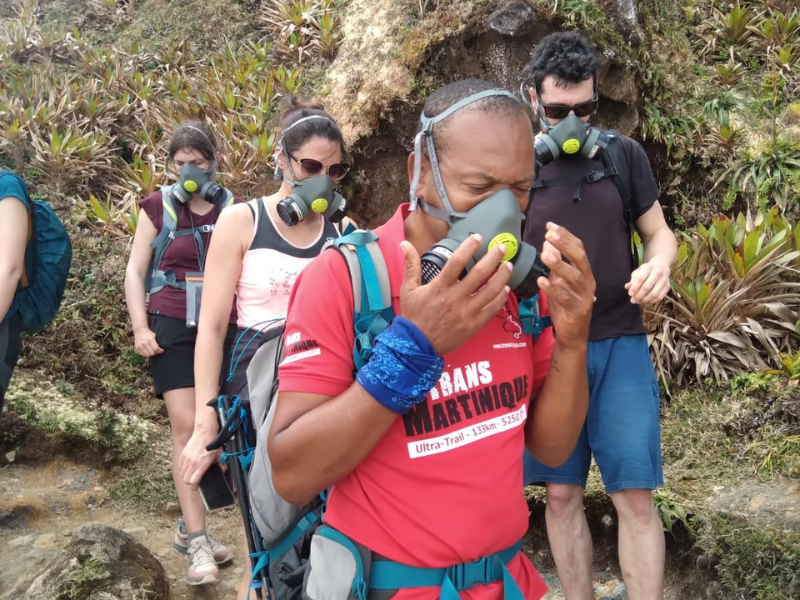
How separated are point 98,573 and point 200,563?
0.65 m

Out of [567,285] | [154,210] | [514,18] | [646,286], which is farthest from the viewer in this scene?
[514,18]

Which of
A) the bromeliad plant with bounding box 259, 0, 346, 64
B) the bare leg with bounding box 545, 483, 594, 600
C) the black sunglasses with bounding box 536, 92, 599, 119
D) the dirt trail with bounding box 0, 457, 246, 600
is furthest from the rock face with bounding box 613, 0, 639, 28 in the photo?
the dirt trail with bounding box 0, 457, 246, 600

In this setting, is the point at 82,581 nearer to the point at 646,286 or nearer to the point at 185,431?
Answer: the point at 185,431

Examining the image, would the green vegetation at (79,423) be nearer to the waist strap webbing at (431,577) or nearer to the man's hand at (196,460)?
the man's hand at (196,460)

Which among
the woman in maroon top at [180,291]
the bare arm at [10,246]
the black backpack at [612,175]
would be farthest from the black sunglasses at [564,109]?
the bare arm at [10,246]

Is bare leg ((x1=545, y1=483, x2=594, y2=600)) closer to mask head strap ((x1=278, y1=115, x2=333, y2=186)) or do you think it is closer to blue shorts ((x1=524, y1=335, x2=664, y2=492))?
blue shorts ((x1=524, y1=335, x2=664, y2=492))

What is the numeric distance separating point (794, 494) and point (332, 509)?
308cm

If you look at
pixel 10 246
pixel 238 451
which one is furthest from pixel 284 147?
pixel 238 451

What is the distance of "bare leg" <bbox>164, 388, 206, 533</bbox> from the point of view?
3.85 metres

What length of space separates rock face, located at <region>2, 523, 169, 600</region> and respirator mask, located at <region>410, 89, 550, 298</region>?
101 inches

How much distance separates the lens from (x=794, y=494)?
3.75 m

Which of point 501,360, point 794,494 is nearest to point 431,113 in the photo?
point 501,360

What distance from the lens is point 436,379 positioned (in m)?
1.45

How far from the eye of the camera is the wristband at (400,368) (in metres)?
1.40
